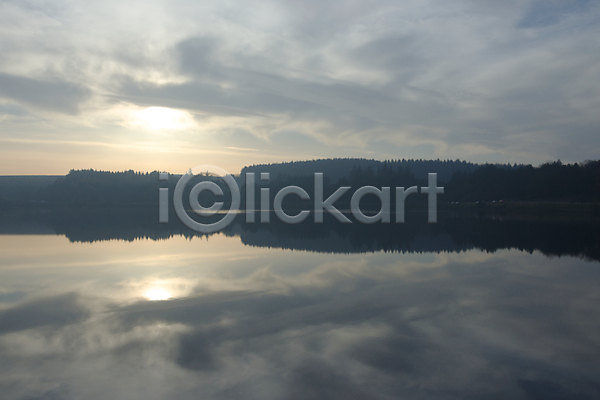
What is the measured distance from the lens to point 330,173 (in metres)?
198

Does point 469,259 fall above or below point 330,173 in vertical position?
below

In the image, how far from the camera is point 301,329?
8.54 meters

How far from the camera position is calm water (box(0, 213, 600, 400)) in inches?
242

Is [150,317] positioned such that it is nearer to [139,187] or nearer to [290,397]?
[290,397]

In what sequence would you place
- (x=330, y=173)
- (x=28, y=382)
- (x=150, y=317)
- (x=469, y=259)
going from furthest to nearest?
1. (x=330, y=173)
2. (x=469, y=259)
3. (x=150, y=317)
4. (x=28, y=382)

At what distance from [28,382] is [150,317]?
10.9ft

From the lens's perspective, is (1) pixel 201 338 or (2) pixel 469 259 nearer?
(1) pixel 201 338

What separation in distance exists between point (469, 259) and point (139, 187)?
147080mm

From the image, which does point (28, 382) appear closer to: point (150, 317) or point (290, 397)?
point (150, 317)

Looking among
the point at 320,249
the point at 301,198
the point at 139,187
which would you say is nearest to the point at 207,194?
the point at 139,187

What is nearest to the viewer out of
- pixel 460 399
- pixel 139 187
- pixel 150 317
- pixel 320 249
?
pixel 460 399

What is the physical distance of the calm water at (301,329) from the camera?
614cm

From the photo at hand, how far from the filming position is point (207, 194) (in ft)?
500

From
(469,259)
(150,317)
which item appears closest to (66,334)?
(150,317)
